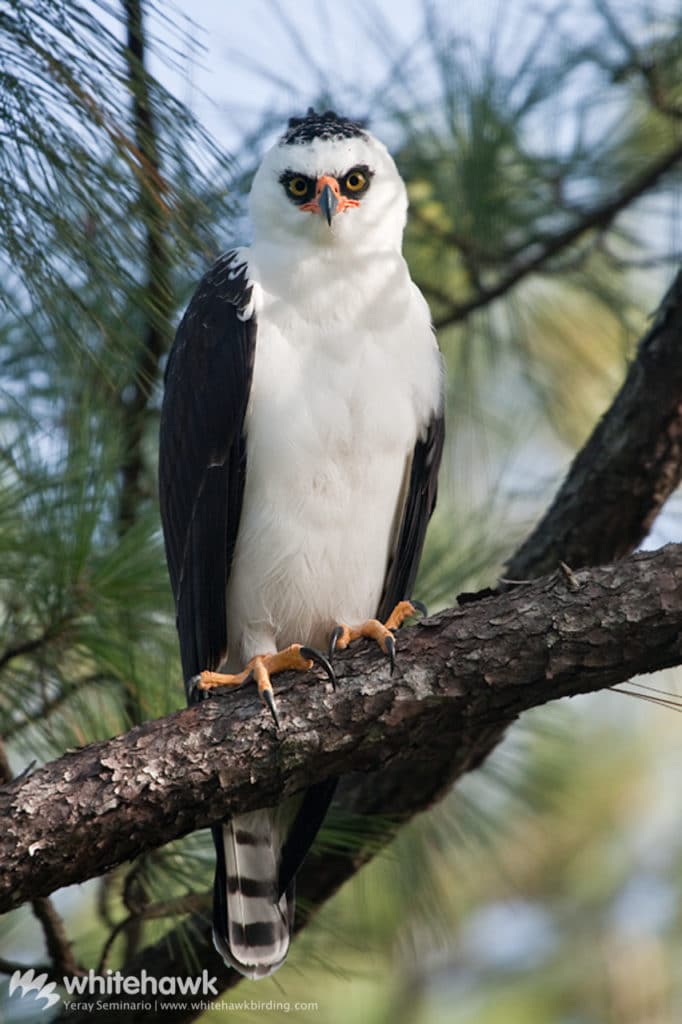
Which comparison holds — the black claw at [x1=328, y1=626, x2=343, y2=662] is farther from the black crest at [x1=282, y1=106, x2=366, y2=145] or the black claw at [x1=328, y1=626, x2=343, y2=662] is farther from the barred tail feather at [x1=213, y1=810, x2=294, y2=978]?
the black crest at [x1=282, y1=106, x2=366, y2=145]

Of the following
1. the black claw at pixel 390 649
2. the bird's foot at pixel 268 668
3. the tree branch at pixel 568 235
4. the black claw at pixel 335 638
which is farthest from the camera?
the tree branch at pixel 568 235

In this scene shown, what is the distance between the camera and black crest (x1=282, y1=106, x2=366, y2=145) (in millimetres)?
3588

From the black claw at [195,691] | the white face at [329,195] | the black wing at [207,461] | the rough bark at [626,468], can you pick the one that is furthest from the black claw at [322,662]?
the white face at [329,195]

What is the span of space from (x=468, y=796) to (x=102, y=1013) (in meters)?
1.36

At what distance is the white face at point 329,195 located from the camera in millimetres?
3459

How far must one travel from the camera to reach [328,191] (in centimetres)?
343

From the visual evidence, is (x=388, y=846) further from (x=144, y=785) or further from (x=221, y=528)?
(x=144, y=785)

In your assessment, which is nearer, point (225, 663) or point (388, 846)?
point (225, 663)

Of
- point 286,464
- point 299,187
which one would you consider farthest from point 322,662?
point 299,187

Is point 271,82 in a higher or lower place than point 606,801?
higher

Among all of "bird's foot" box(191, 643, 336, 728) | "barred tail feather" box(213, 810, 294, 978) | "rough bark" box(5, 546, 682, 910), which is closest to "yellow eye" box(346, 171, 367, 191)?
"bird's foot" box(191, 643, 336, 728)

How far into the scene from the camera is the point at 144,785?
8.19 feet

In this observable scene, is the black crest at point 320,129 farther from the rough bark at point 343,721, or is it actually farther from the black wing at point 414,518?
the rough bark at point 343,721

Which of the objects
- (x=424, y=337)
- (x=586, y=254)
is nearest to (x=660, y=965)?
(x=586, y=254)
